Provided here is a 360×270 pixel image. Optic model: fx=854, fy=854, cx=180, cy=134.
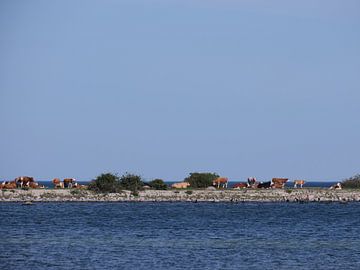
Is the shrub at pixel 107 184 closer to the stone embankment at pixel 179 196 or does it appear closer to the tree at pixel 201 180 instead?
the stone embankment at pixel 179 196

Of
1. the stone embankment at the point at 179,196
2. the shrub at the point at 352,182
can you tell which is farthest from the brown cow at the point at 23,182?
the shrub at the point at 352,182

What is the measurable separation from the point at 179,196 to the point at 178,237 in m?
36.6

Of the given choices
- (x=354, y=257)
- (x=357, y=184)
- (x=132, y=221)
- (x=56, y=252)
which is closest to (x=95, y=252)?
(x=56, y=252)

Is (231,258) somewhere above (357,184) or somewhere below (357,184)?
below

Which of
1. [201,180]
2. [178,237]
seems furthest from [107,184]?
[178,237]

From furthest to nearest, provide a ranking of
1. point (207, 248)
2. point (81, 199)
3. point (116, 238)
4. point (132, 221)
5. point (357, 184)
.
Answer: point (357, 184) < point (81, 199) < point (132, 221) < point (116, 238) < point (207, 248)

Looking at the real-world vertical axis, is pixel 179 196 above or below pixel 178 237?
above

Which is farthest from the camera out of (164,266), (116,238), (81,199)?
(81,199)

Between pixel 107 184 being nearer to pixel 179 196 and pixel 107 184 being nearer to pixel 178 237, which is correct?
pixel 179 196

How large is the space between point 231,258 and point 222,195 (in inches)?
1846

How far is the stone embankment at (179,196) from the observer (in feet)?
278

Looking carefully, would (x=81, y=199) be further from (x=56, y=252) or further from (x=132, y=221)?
(x=56, y=252)

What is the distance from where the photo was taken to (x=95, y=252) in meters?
41.3

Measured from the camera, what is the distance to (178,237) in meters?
49.5
